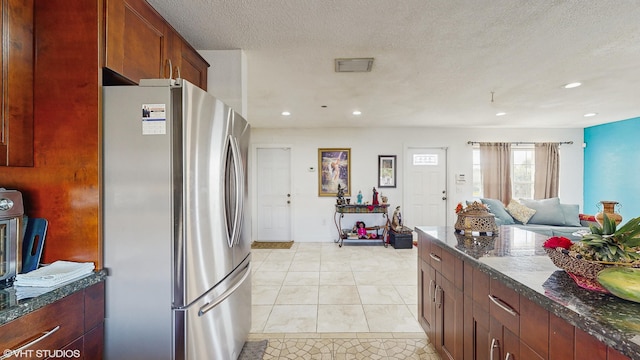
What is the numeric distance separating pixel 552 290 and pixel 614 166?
19.4ft

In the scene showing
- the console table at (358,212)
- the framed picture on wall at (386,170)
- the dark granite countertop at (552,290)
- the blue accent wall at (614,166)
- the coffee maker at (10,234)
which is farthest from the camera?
the framed picture on wall at (386,170)

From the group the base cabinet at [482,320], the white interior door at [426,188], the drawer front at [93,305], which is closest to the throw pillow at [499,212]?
the white interior door at [426,188]

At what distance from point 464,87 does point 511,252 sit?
2142 mm

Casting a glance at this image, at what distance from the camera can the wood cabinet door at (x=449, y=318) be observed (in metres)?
1.54

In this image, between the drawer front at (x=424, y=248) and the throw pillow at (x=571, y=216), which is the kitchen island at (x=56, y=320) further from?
the throw pillow at (x=571, y=216)

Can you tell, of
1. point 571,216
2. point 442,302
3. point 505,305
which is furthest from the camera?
point 571,216

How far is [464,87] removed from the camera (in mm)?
3000

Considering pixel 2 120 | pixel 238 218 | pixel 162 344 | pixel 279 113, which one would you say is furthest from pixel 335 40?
pixel 279 113

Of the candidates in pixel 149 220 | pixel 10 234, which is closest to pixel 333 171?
pixel 149 220

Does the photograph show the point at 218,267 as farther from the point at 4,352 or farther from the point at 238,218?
the point at 4,352

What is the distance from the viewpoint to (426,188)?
18.2 feet

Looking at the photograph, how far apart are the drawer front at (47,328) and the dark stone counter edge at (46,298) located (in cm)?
2

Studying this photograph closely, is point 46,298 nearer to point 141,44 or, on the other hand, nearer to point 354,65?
point 141,44

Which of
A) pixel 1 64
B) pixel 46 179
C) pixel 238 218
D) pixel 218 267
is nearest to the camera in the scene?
pixel 1 64
